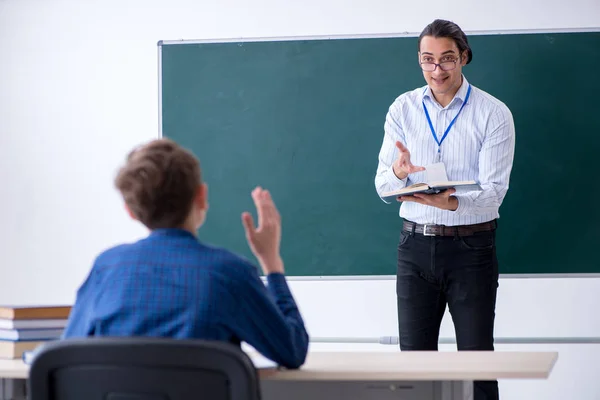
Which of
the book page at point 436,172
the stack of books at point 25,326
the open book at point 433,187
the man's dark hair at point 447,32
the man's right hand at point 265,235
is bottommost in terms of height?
the stack of books at point 25,326

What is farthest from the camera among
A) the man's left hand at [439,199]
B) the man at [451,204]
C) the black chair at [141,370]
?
the man at [451,204]

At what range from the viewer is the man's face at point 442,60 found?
132 inches

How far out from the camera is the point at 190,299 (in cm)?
164

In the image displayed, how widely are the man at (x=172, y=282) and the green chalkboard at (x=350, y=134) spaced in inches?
96.4

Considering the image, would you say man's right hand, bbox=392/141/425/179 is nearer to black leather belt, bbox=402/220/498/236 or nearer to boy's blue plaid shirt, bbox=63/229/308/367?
black leather belt, bbox=402/220/498/236

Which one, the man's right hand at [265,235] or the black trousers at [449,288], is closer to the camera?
the man's right hand at [265,235]

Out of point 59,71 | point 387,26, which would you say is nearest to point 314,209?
point 387,26

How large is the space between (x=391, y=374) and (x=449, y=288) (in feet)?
5.03

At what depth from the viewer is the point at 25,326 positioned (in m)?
2.19

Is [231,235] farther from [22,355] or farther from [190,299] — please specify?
[190,299]

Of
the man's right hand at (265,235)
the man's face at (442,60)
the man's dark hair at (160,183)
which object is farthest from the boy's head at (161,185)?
the man's face at (442,60)

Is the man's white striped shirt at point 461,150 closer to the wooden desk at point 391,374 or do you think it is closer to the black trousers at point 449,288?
the black trousers at point 449,288

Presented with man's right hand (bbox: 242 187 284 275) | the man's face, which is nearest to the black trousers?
the man's face

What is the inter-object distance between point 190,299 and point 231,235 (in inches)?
107
